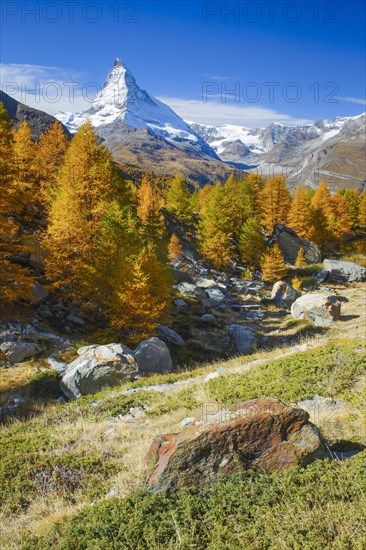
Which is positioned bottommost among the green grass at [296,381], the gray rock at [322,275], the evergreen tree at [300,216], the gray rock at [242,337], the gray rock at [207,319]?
the gray rock at [242,337]

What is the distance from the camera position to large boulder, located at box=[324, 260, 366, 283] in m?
51.7

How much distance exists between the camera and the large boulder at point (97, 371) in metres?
14.6

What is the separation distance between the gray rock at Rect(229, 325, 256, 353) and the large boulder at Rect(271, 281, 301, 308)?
14.1m

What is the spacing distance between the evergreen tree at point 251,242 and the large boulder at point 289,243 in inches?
237

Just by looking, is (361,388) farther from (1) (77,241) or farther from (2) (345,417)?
(1) (77,241)

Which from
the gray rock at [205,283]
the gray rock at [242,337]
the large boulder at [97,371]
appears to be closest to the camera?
the large boulder at [97,371]

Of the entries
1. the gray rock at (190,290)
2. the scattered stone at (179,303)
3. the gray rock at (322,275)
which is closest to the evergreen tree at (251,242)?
the gray rock at (322,275)

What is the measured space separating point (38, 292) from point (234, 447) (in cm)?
2023

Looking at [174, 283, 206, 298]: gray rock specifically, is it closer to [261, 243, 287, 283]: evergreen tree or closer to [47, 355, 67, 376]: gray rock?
[261, 243, 287, 283]: evergreen tree

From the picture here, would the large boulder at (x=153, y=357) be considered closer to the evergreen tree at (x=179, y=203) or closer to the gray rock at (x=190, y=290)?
the gray rock at (x=190, y=290)

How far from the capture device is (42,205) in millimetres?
31172

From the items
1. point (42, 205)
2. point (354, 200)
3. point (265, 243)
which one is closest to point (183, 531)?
point (42, 205)

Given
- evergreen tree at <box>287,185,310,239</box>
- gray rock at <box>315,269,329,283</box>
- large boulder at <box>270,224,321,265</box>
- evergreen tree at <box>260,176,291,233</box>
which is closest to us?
gray rock at <box>315,269,329,283</box>

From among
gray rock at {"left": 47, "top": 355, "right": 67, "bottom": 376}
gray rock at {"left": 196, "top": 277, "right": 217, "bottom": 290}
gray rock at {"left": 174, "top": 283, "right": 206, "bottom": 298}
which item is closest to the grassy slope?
gray rock at {"left": 47, "top": 355, "right": 67, "bottom": 376}
